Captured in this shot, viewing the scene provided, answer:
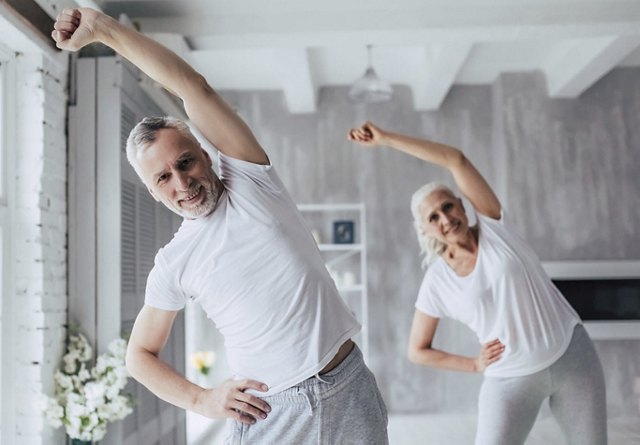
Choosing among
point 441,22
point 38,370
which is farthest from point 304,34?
point 38,370

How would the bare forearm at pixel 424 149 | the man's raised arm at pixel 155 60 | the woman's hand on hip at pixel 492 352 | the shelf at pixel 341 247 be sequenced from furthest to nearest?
the shelf at pixel 341 247
the woman's hand on hip at pixel 492 352
the bare forearm at pixel 424 149
the man's raised arm at pixel 155 60

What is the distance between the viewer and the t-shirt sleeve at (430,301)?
2.60 m

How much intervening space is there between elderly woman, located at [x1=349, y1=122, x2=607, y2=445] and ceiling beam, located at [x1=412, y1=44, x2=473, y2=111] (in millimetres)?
2088

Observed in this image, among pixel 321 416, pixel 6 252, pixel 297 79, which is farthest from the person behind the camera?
pixel 297 79

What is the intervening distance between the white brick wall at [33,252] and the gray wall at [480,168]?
3.21 m

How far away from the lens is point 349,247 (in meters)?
5.56

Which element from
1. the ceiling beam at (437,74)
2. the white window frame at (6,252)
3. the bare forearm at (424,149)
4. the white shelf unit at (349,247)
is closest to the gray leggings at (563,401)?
the bare forearm at (424,149)

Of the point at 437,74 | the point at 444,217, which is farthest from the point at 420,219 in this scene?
the point at 437,74

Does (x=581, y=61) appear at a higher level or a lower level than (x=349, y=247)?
higher

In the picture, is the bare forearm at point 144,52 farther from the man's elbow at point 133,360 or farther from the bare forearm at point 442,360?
the bare forearm at point 442,360

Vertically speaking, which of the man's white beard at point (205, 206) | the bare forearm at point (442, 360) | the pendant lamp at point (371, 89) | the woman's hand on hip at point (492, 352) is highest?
the pendant lamp at point (371, 89)

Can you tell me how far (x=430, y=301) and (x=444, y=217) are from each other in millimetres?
344

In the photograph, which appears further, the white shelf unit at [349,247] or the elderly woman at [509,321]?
the white shelf unit at [349,247]

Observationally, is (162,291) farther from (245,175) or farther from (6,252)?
(6,252)
